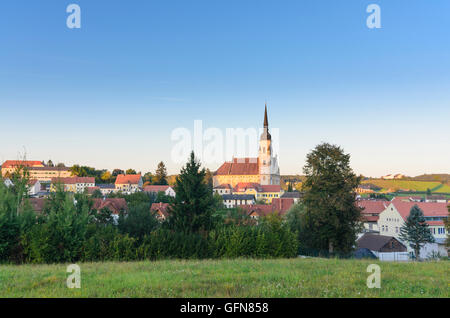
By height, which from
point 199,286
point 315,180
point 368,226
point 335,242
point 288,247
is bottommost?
point 368,226

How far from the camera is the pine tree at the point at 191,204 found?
25938 mm

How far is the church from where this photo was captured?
173 m

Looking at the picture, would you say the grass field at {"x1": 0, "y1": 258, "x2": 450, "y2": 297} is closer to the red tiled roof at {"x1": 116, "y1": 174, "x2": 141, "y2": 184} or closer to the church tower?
the red tiled roof at {"x1": 116, "y1": 174, "x2": 141, "y2": 184}

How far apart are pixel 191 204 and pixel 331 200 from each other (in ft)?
40.8

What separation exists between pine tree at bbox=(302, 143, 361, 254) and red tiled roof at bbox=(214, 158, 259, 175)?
149969mm

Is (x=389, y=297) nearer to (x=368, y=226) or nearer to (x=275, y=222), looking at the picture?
(x=275, y=222)

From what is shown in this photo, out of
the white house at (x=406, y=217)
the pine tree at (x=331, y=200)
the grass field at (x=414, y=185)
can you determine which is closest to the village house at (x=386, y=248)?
the white house at (x=406, y=217)

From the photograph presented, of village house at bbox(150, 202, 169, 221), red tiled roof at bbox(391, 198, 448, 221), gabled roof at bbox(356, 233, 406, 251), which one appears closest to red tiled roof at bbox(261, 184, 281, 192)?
red tiled roof at bbox(391, 198, 448, 221)

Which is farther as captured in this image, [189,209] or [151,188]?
[151,188]

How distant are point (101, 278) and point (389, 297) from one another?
6.92m

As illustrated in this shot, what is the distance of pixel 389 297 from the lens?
7105mm

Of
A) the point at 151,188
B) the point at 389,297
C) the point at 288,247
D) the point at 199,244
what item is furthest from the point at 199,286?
the point at 151,188

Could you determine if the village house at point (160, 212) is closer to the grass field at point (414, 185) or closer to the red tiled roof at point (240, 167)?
the grass field at point (414, 185)
